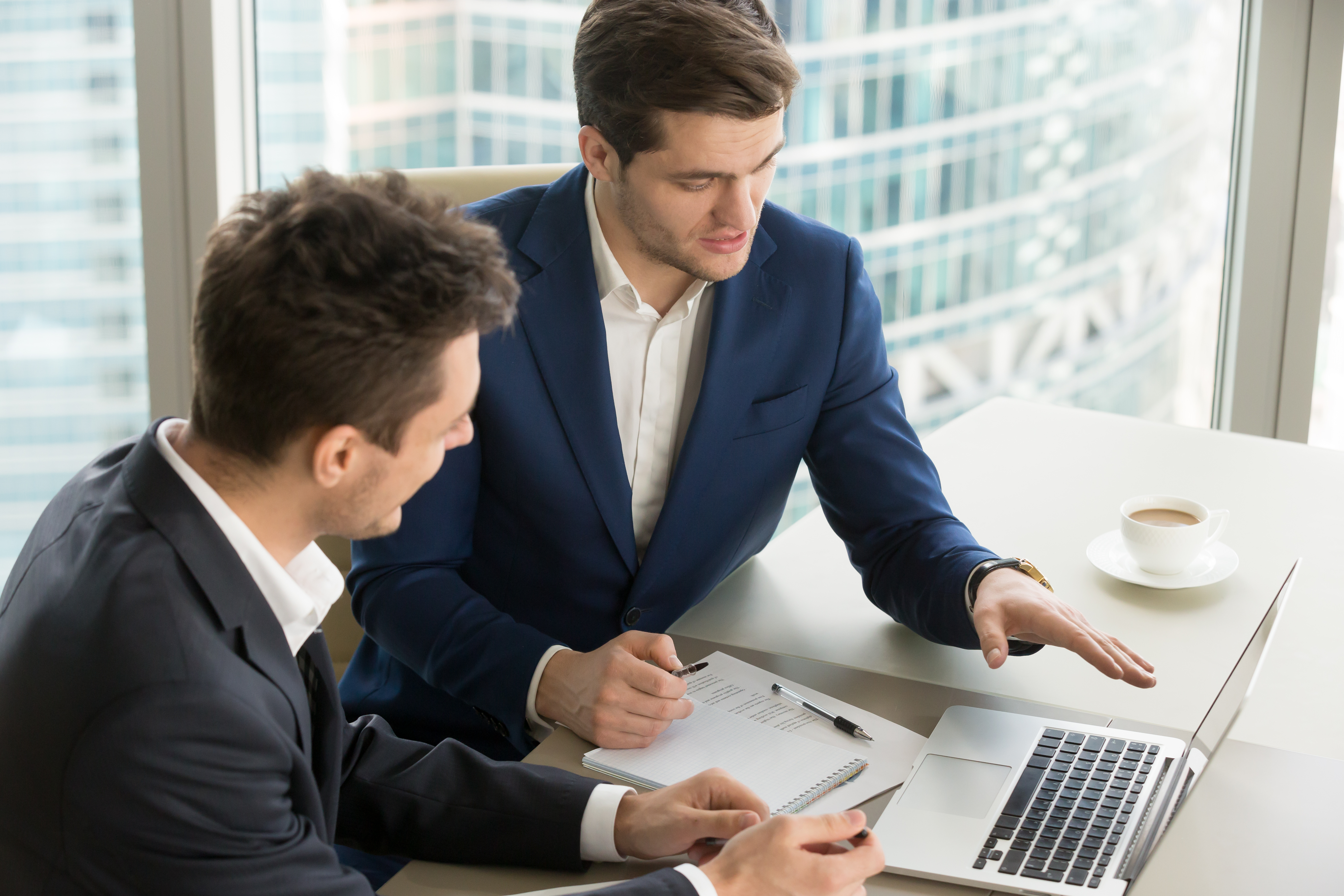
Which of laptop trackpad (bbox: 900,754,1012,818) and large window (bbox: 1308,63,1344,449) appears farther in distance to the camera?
large window (bbox: 1308,63,1344,449)

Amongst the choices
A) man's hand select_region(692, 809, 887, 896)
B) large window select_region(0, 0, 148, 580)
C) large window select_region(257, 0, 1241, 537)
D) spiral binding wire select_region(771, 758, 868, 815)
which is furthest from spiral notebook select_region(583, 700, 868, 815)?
large window select_region(0, 0, 148, 580)

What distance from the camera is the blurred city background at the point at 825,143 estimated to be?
9.02ft

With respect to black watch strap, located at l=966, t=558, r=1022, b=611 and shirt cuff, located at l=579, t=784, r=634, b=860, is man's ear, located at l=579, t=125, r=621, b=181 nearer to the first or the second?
black watch strap, located at l=966, t=558, r=1022, b=611

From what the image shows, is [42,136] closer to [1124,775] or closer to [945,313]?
[945,313]

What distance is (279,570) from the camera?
0.91 meters

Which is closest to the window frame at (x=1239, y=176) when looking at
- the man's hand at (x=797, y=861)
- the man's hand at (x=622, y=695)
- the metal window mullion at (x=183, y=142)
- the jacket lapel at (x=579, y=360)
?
the metal window mullion at (x=183, y=142)

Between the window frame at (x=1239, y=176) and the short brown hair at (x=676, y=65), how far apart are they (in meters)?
1.51

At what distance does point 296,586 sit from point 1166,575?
102 cm

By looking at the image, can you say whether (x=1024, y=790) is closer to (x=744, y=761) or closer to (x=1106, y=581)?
(x=744, y=761)

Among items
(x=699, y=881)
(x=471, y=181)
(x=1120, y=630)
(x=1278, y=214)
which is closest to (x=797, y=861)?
(x=699, y=881)

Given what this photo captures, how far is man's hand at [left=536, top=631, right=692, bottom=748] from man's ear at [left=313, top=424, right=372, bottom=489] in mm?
378

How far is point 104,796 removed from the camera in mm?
761

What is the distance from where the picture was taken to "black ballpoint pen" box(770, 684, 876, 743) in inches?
46.2

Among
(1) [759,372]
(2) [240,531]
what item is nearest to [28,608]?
(2) [240,531]
